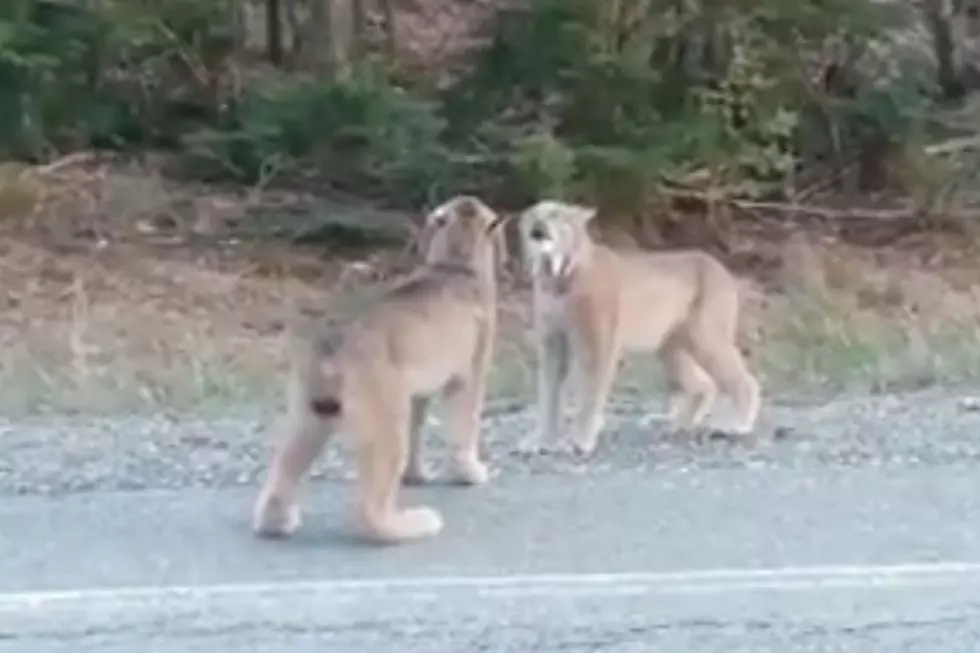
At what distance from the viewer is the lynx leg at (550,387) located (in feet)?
27.7

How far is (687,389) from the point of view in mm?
8984

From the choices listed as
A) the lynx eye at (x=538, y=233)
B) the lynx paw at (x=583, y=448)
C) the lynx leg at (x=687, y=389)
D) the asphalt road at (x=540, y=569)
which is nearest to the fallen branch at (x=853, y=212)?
the lynx leg at (x=687, y=389)

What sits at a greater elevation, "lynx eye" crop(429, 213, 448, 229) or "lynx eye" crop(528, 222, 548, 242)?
"lynx eye" crop(429, 213, 448, 229)

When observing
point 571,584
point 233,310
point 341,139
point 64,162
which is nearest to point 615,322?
point 571,584

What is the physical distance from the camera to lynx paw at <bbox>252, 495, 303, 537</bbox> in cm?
694

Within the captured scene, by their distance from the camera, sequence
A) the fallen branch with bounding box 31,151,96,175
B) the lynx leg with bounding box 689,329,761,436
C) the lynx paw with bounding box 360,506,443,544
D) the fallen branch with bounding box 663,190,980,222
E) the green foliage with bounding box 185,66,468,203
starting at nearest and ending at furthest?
the lynx paw with bounding box 360,506,443,544
the lynx leg with bounding box 689,329,761,436
the green foliage with bounding box 185,66,468,203
the fallen branch with bounding box 31,151,96,175
the fallen branch with bounding box 663,190,980,222

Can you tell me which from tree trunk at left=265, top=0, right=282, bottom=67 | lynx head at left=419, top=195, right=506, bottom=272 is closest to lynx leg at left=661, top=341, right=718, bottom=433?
lynx head at left=419, top=195, right=506, bottom=272

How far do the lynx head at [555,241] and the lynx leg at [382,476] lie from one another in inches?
68.9

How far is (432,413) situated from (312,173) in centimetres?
742

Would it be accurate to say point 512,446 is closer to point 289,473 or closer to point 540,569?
point 289,473

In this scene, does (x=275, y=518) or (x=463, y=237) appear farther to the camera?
(x=463, y=237)

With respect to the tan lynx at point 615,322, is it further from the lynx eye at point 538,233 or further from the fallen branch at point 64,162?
the fallen branch at point 64,162

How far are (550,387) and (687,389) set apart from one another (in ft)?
2.06

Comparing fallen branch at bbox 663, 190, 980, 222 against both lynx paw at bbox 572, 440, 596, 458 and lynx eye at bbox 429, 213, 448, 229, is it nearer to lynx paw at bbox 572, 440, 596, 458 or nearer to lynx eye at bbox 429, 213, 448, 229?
lynx paw at bbox 572, 440, 596, 458
